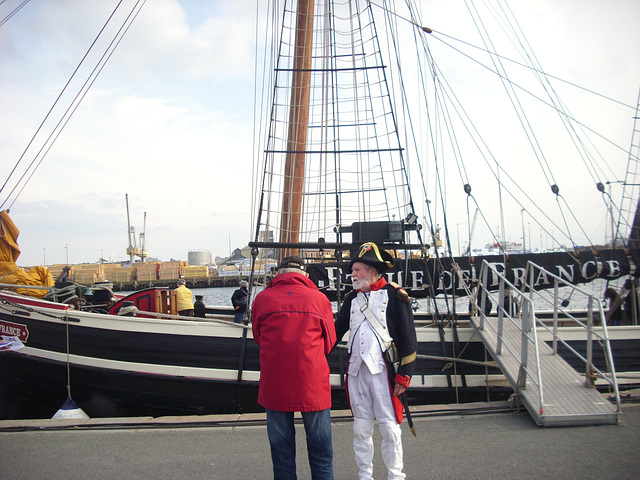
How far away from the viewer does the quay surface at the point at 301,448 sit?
3.44 meters

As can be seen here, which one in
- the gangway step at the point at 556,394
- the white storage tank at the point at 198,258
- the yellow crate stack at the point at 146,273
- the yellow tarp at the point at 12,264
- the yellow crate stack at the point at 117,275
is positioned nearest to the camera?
the gangway step at the point at 556,394

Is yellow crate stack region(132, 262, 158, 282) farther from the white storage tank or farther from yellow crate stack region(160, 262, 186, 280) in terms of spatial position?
the white storage tank

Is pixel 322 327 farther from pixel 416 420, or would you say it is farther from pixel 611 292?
pixel 611 292

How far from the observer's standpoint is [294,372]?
9.12 ft

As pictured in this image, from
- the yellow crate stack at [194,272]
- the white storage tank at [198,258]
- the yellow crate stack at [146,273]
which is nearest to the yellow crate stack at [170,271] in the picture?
the yellow crate stack at [146,273]

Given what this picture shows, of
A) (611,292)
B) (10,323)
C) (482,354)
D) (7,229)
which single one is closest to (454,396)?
(482,354)

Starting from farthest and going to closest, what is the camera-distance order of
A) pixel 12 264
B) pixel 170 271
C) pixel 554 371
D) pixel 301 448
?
1. pixel 170 271
2. pixel 12 264
3. pixel 554 371
4. pixel 301 448

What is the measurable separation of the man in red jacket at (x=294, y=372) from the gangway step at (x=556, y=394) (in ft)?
8.25

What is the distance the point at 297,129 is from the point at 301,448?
584 cm

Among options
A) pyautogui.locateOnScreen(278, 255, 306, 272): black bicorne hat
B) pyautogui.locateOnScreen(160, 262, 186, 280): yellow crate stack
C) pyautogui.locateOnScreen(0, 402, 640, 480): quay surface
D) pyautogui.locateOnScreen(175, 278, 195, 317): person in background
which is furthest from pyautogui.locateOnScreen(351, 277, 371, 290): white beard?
pyautogui.locateOnScreen(160, 262, 186, 280): yellow crate stack

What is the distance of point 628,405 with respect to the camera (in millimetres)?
4711

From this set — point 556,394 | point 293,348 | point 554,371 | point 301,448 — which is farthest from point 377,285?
point 554,371

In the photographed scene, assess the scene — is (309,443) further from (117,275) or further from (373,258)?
(117,275)

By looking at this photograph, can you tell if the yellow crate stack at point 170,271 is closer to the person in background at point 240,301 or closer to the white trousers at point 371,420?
the person in background at point 240,301
